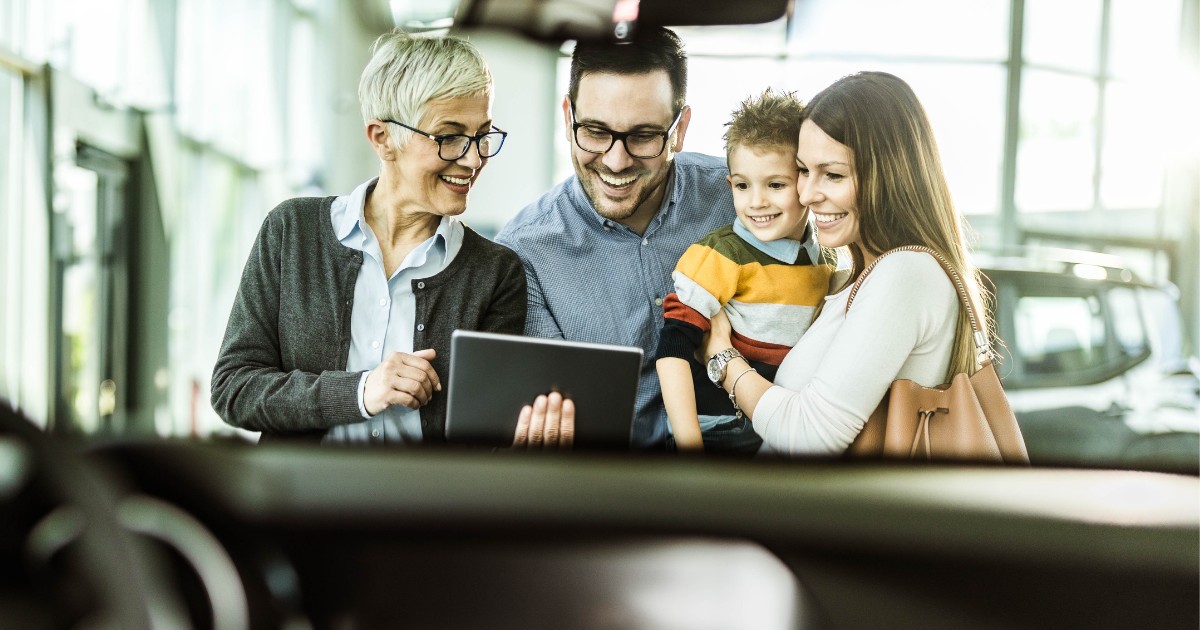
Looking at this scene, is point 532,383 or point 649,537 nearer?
point 532,383

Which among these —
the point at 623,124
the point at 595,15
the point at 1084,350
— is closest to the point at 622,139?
the point at 623,124

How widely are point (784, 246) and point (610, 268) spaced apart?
24 cm

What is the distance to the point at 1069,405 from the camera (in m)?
1.19

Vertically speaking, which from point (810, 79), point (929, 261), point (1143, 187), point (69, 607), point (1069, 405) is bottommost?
point (69, 607)

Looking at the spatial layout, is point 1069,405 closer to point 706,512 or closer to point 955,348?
point 955,348

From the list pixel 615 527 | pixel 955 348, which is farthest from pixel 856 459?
pixel 615 527

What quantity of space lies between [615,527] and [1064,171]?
79 centimetres

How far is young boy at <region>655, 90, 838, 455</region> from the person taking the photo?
1.15 meters

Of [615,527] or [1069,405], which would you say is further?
[615,527]

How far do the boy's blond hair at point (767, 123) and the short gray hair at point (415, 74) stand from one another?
1.07ft

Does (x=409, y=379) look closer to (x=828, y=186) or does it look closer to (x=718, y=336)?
(x=718, y=336)

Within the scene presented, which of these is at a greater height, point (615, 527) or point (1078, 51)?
point (1078, 51)

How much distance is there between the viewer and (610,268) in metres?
1.21

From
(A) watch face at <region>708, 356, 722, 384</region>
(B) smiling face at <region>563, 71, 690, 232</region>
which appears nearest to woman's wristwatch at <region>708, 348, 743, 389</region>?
(A) watch face at <region>708, 356, 722, 384</region>
